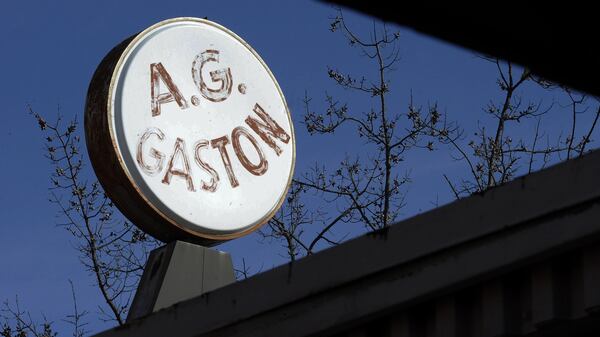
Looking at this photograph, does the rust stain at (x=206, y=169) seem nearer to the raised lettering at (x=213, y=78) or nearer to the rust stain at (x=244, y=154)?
the rust stain at (x=244, y=154)

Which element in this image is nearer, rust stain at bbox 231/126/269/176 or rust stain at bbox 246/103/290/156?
rust stain at bbox 231/126/269/176

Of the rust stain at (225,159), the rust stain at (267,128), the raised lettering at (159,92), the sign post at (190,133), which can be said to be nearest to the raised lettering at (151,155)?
the sign post at (190,133)

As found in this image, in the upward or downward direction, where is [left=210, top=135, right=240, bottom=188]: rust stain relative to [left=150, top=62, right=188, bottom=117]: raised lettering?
downward

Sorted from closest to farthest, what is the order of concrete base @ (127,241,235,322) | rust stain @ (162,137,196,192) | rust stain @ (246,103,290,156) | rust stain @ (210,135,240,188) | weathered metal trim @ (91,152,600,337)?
weathered metal trim @ (91,152,600,337) < concrete base @ (127,241,235,322) < rust stain @ (162,137,196,192) < rust stain @ (210,135,240,188) < rust stain @ (246,103,290,156)

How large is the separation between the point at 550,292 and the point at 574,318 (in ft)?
0.52

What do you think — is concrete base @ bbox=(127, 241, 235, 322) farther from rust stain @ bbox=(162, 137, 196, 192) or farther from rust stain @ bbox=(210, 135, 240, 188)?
rust stain @ bbox=(210, 135, 240, 188)

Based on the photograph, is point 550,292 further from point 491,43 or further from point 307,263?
point 491,43

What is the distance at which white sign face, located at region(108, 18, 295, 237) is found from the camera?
6523 millimetres

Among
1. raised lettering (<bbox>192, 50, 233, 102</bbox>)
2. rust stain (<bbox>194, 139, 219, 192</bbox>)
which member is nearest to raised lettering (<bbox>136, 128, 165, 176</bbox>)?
rust stain (<bbox>194, 139, 219, 192</bbox>)

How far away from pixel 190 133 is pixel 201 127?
0.12 metres

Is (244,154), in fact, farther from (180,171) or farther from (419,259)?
(419,259)

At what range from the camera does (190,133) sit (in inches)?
270

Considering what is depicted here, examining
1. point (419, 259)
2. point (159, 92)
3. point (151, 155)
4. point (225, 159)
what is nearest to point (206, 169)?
point (225, 159)

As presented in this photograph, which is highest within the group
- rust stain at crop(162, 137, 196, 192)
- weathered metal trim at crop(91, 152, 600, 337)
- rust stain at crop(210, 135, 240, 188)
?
rust stain at crop(210, 135, 240, 188)
